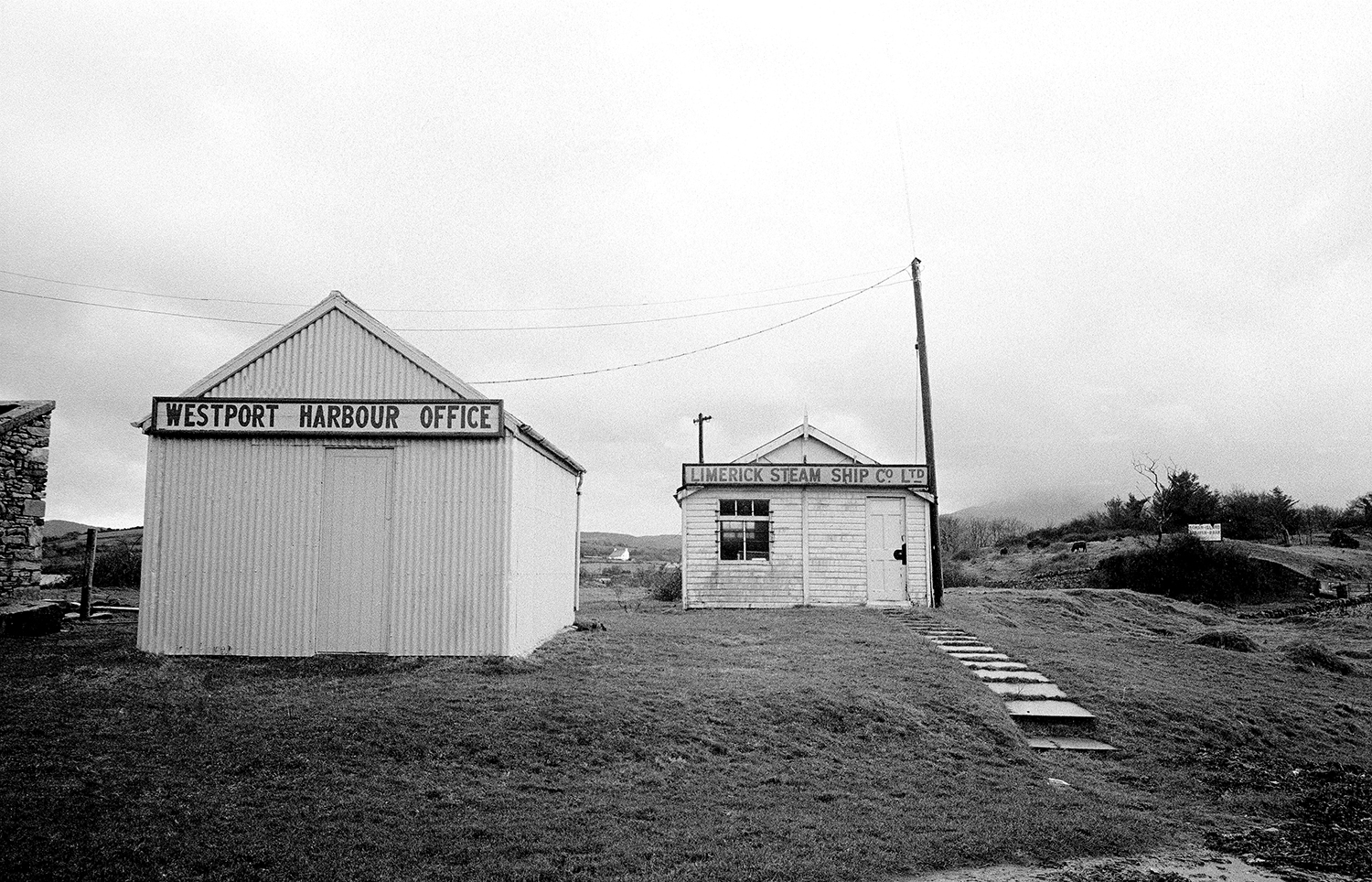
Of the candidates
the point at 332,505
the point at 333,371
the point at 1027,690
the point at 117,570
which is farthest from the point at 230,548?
the point at 117,570

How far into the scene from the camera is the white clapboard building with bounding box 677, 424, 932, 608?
80.6ft

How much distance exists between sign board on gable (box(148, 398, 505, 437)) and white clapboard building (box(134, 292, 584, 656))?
0.06 feet

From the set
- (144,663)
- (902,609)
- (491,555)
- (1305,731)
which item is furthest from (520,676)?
(902,609)

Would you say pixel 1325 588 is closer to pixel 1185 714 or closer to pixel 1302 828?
pixel 1185 714

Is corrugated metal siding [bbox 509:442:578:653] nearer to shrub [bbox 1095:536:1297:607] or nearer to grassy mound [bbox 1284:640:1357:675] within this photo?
grassy mound [bbox 1284:640:1357:675]

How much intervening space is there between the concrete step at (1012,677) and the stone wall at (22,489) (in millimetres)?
17112

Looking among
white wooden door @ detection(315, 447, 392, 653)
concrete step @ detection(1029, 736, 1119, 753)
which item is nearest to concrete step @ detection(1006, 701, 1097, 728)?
concrete step @ detection(1029, 736, 1119, 753)

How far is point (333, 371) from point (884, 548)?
52.4 ft

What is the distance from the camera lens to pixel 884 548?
2466cm

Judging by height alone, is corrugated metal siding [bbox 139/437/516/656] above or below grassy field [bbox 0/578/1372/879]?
above

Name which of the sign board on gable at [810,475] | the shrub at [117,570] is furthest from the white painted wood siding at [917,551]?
the shrub at [117,570]

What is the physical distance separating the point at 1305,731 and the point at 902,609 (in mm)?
11340

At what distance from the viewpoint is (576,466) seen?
19.3 metres

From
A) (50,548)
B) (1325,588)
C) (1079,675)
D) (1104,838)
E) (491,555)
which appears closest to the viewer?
(1104,838)
